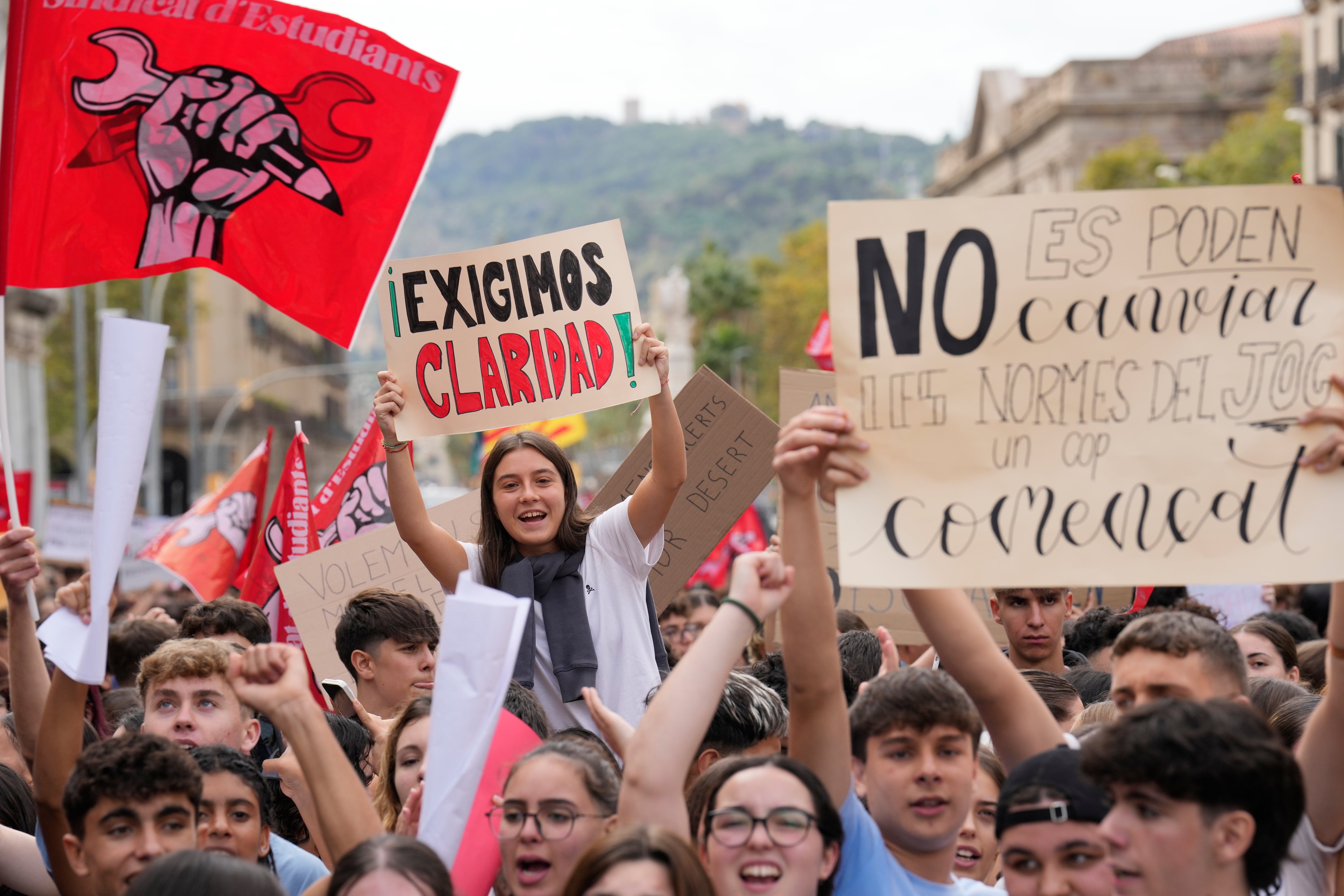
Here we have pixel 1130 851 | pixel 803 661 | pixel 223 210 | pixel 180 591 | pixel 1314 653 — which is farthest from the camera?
pixel 180 591

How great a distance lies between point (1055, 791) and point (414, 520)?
2.51 meters

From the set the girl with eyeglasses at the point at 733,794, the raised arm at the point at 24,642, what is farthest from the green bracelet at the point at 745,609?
the raised arm at the point at 24,642

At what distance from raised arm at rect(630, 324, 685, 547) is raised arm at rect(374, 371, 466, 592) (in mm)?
654

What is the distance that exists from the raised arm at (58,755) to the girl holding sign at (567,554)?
136 centimetres

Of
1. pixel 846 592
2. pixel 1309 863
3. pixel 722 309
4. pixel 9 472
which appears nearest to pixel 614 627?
pixel 9 472

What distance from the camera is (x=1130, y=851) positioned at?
9.76 ft

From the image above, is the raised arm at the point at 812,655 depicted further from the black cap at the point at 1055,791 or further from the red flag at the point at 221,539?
the red flag at the point at 221,539

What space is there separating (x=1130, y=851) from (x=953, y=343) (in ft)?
3.70

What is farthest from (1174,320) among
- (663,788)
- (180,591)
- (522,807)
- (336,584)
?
(180,591)

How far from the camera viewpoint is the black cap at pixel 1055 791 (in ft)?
10.4

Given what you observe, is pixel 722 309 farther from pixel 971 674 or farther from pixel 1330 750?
pixel 1330 750

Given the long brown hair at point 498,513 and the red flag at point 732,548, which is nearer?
the long brown hair at point 498,513

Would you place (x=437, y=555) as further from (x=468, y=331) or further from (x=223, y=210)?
(x=223, y=210)

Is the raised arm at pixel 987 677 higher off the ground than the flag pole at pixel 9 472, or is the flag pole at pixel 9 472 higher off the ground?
the flag pole at pixel 9 472
